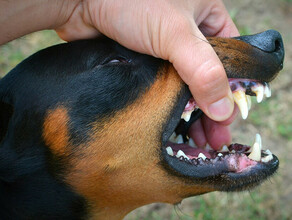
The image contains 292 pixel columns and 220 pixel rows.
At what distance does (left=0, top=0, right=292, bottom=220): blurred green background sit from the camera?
4.47 meters

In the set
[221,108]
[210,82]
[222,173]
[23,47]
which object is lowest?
[23,47]

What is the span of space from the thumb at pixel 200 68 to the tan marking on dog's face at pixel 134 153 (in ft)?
0.69

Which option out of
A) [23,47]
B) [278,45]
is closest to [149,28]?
[278,45]

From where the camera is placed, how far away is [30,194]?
9.36 feet

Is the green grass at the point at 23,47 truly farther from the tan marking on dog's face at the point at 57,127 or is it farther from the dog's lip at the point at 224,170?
the dog's lip at the point at 224,170

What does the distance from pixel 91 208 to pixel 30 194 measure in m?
0.42

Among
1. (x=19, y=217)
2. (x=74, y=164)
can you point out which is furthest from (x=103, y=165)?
(x=19, y=217)

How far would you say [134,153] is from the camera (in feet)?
8.91

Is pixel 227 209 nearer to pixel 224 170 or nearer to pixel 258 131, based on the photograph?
pixel 258 131

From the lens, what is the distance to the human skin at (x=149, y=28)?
2475mm

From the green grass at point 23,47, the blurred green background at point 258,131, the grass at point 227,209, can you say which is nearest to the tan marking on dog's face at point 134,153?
the blurred green background at point 258,131

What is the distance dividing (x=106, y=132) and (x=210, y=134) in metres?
1.10

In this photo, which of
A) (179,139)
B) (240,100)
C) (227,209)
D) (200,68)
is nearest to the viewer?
(200,68)

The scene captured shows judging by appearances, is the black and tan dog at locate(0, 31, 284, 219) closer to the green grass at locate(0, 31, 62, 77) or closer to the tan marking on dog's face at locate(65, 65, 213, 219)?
the tan marking on dog's face at locate(65, 65, 213, 219)
